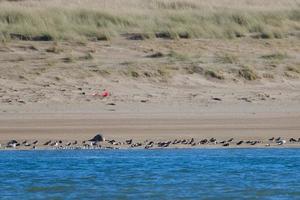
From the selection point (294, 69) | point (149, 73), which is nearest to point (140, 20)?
point (149, 73)

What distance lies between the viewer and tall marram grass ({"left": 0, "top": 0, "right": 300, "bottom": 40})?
2325cm

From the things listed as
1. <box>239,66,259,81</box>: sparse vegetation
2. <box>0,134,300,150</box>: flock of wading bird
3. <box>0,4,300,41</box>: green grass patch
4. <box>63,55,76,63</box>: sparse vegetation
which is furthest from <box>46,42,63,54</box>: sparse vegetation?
<box>0,134,300,150</box>: flock of wading bird

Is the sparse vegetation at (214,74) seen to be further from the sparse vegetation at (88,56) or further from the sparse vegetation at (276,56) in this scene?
the sparse vegetation at (88,56)

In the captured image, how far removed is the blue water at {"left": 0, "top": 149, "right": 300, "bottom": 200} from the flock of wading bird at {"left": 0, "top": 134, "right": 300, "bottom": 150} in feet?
0.46

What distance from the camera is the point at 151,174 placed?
1287 centimetres

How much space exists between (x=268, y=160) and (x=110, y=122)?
2929 mm

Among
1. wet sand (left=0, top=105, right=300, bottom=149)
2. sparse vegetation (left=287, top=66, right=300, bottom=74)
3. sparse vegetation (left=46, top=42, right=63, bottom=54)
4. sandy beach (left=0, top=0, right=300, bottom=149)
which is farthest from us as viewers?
sparse vegetation (left=46, top=42, right=63, bottom=54)

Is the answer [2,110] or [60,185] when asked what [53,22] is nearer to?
[2,110]

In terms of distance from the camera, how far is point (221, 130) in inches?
587

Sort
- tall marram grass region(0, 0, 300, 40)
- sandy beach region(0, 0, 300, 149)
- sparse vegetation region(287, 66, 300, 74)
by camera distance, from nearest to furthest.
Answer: sandy beach region(0, 0, 300, 149)
sparse vegetation region(287, 66, 300, 74)
tall marram grass region(0, 0, 300, 40)

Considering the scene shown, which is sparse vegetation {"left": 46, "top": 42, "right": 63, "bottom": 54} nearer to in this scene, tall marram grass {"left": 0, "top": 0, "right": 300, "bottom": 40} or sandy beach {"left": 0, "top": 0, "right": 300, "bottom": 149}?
sandy beach {"left": 0, "top": 0, "right": 300, "bottom": 149}

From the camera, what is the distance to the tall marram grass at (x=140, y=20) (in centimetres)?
2325

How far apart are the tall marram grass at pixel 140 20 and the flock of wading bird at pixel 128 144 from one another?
27.7 ft

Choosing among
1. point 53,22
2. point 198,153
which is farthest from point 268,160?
point 53,22
